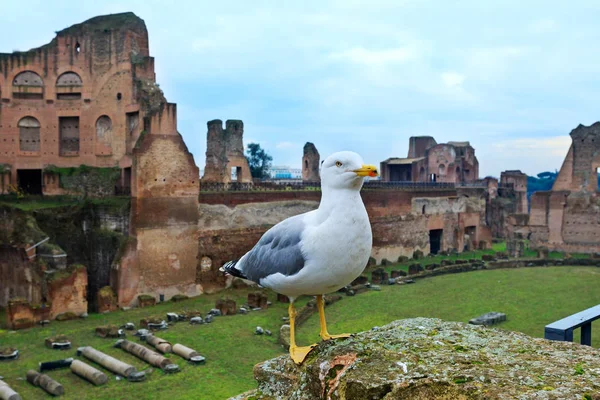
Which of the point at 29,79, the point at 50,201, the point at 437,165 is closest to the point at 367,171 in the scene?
the point at 50,201

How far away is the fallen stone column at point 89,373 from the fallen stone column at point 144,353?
4.01ft

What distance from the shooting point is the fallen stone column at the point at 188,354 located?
13336mm

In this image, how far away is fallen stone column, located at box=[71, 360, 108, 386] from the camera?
12.2 m

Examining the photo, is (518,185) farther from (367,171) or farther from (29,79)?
(367,171)

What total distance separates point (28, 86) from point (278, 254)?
25.5 meters

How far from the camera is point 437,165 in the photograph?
45312 mm

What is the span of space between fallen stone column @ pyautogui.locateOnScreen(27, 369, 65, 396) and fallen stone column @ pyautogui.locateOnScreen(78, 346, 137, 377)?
124cm

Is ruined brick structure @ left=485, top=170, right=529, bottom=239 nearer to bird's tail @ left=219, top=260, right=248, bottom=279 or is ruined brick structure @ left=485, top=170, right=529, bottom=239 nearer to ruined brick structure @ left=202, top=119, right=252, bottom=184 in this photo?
ruined brick structure @ left=202, top=119, right=252, bottom=184

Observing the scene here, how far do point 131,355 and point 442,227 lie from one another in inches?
912

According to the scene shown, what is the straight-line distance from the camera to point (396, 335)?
4.79 meters

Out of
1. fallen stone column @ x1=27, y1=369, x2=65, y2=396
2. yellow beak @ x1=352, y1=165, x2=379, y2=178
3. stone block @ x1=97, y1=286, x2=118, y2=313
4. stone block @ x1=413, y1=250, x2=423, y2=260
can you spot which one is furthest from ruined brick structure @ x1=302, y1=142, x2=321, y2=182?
yellow beak @ x1=352, y1=165, x2=379, y2=178

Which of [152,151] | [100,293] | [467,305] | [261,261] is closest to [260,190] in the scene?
[152,151]

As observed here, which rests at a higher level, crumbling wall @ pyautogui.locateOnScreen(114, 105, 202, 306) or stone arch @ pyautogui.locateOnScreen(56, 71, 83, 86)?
stone arch @ pyautogui.locateOnScreen(56, 71, 83, 86)

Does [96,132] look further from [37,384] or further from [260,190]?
[37,384]
